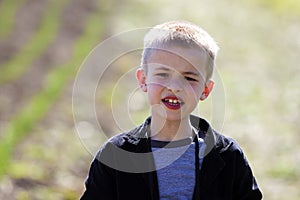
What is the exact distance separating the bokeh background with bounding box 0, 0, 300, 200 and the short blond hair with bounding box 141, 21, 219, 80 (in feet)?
0.94

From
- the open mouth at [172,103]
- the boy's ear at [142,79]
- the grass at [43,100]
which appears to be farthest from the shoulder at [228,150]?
the grass at [43,100]

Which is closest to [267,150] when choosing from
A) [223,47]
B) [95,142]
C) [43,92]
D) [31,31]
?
[95,142]

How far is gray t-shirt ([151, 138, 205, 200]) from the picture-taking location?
3.15 meters

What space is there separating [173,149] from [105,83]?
7.39m

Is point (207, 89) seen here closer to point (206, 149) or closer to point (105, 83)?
point (206, 149)

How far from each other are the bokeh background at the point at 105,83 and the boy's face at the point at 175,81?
25 centimetres

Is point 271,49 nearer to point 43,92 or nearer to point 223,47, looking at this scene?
point 223,47

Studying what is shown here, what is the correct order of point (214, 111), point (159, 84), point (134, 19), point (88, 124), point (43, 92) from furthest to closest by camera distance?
point (134, 19)
point (43, 92)
point (88, 124)
point (214, 111)
point (159, 84)

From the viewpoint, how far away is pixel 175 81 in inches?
124

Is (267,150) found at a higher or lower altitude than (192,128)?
higher

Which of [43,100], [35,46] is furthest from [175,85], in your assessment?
[35,46]

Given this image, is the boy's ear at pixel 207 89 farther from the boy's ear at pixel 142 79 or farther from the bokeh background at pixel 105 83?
the boy's ear at pixel 142 79

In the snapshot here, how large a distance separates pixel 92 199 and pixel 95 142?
4.50 metres

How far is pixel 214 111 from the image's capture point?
3467 mm
